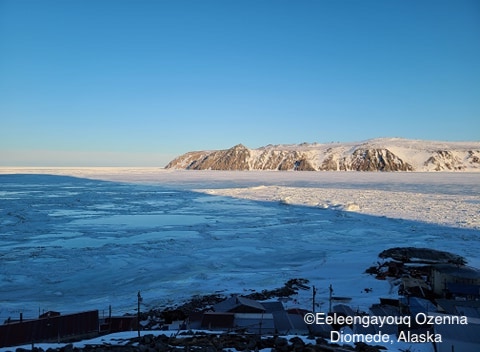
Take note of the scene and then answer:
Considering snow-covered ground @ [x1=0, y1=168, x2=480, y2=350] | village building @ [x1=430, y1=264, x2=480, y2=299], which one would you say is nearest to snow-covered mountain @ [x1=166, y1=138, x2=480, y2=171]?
snow-covered ground @ [x1=0, y1=168, x2=480, y2=350]

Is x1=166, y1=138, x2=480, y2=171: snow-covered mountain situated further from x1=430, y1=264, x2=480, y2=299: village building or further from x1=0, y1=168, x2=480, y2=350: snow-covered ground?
x1=430, y1=264, x2=480, y2=299: village building

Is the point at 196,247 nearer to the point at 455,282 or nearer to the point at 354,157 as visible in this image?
the point at 455,282

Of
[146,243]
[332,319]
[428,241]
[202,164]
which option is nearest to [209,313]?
[332,319]

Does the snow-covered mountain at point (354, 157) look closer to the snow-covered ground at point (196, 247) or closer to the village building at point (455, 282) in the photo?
the snow-covered ground at point (196, 247)

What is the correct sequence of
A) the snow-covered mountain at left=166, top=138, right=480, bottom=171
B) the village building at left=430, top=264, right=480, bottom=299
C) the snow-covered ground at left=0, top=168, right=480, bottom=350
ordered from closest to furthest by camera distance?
1. the village building at left=430, top=264, right=480, bottom=299
2. the snow-covered ground at left=0, top=168, right=480, bottom=350
3. the snow-covered mountain at left=166, top=138, right=480, bottom=171

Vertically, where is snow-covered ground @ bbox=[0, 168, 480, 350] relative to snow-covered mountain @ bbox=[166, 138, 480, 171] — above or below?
below

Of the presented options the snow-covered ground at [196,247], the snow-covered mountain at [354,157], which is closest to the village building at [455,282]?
the snow-covered ground at [196,247]

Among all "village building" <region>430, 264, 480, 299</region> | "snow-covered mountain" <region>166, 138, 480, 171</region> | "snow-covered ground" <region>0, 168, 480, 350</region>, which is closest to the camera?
"village building" <region>430, 264, 480, 299</region>
